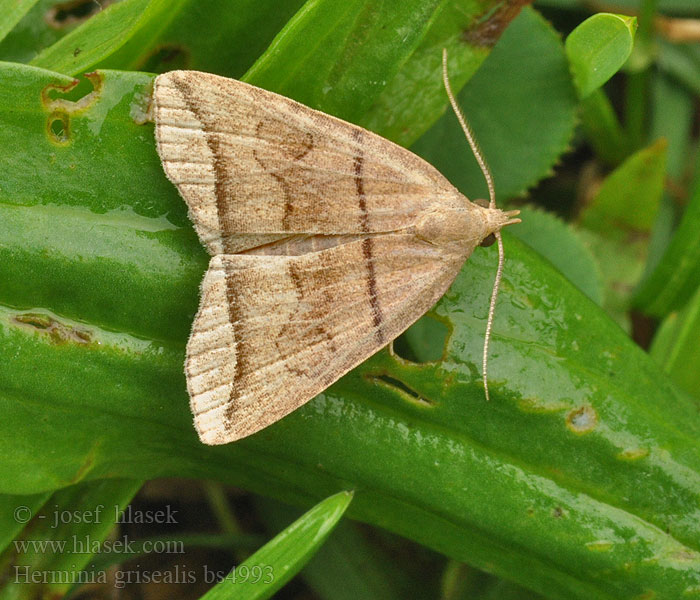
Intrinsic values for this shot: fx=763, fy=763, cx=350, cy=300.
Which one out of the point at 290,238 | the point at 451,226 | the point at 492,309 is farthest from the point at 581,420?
the point at 290,238

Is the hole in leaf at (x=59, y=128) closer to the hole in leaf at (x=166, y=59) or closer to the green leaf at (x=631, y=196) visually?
the hole in leaf at (x=166, y=59)

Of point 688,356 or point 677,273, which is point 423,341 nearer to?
point 688,356

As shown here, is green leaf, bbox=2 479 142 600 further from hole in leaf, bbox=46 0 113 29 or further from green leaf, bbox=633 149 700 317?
green leaf, bbox=633 149 700 317

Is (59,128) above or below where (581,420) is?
above


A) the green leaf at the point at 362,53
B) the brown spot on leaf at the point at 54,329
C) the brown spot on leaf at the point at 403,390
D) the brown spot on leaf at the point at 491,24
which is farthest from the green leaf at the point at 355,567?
the brown spot on leaf at the point at 491,24

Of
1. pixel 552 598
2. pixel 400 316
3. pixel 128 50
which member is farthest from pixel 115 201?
pixel 552 598

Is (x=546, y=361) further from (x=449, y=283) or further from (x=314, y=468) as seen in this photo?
(x=314, y=468)

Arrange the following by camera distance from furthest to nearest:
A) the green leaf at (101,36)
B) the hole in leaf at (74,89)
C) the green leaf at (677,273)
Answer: the green leaf at (677,273) → the green leaf at (101,36) → the hole in leaf at (74,89)
